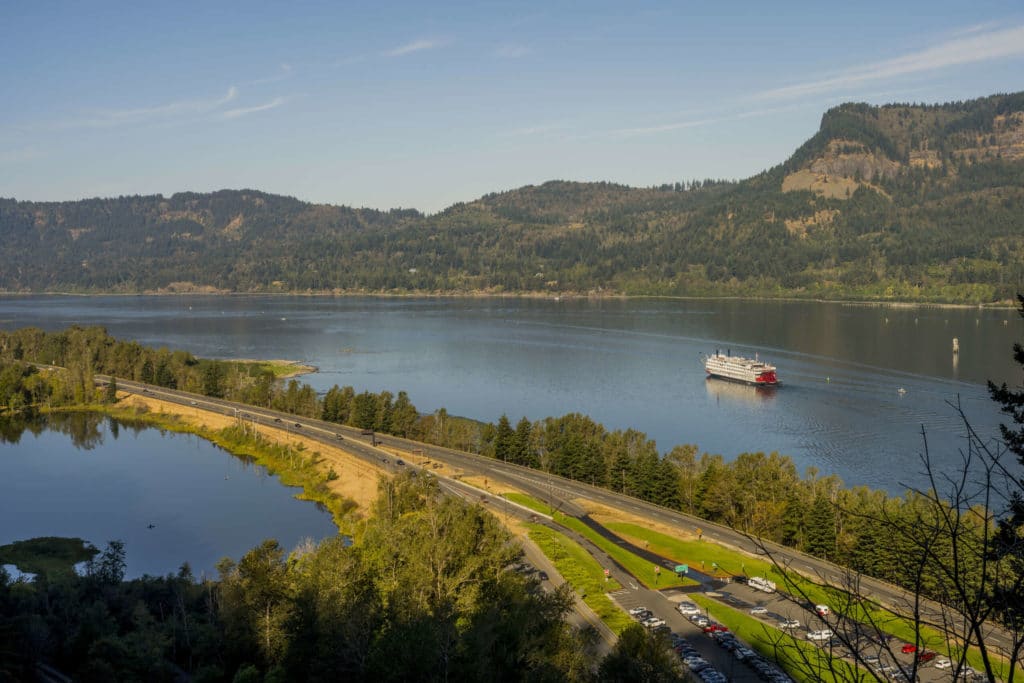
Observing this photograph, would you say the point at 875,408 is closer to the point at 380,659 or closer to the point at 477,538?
the point at 477,538

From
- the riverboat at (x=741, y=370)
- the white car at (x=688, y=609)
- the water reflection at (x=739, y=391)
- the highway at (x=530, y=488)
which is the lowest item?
the white car at (x=688, y=609)

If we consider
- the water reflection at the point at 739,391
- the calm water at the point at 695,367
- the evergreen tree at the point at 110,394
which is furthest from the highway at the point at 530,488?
the water reflection at the point at 739,391

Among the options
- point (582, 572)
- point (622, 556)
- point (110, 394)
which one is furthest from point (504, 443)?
point (110, 394)

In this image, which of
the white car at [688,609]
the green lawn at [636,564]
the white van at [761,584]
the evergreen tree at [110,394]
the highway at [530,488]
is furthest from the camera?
the evergreen tree at [110,394]

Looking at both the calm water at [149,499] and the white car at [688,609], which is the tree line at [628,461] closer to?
the white car at [688,609]

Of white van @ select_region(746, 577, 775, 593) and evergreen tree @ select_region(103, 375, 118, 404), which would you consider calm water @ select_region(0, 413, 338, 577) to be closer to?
evergreen tree @ select_region(103, 375, 118, 404)

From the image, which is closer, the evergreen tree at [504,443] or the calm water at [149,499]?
the calm water at [149,499]

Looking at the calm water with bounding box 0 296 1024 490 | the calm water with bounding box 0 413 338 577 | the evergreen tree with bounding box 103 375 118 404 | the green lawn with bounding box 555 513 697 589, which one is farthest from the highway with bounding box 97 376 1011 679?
the evergreen tree with bounding box 103 375 118 404
